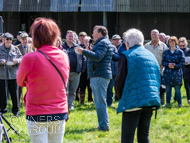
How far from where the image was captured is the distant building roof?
671 inches

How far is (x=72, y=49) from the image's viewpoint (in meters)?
8.57

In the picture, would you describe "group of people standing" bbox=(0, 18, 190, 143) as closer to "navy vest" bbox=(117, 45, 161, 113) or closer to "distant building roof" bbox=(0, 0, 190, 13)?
"navy vest" bbox=(117, 45, 161, 113)

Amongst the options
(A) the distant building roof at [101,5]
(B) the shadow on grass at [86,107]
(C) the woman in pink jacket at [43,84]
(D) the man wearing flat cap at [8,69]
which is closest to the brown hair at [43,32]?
(C) the woman in pink jacket at [43,84]

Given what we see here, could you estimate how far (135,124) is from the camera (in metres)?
4.13

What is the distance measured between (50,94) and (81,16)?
16.1 m

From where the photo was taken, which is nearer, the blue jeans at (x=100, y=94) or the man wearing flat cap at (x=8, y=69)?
the blue jeans at (x=100, y=94)

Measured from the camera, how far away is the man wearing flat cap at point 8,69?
25.7 ft

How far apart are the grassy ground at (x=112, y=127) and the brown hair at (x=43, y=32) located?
2977 millimetres

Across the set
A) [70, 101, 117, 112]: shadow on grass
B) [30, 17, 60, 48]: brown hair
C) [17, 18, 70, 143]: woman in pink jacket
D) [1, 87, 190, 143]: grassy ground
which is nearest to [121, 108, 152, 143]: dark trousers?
[17, 18, 70, 143]: woman in pink jacket

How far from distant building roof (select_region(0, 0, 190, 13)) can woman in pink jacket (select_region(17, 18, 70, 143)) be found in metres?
14.1

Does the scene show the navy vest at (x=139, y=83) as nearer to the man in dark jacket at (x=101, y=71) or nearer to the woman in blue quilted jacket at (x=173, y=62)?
the man in dark jacket at (x=101, y=71)

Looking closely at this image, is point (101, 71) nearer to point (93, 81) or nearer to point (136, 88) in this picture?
point (93, 81)

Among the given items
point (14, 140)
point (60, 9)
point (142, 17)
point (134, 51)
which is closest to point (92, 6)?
point (60, 9)

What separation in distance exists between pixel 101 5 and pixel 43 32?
14.3m
